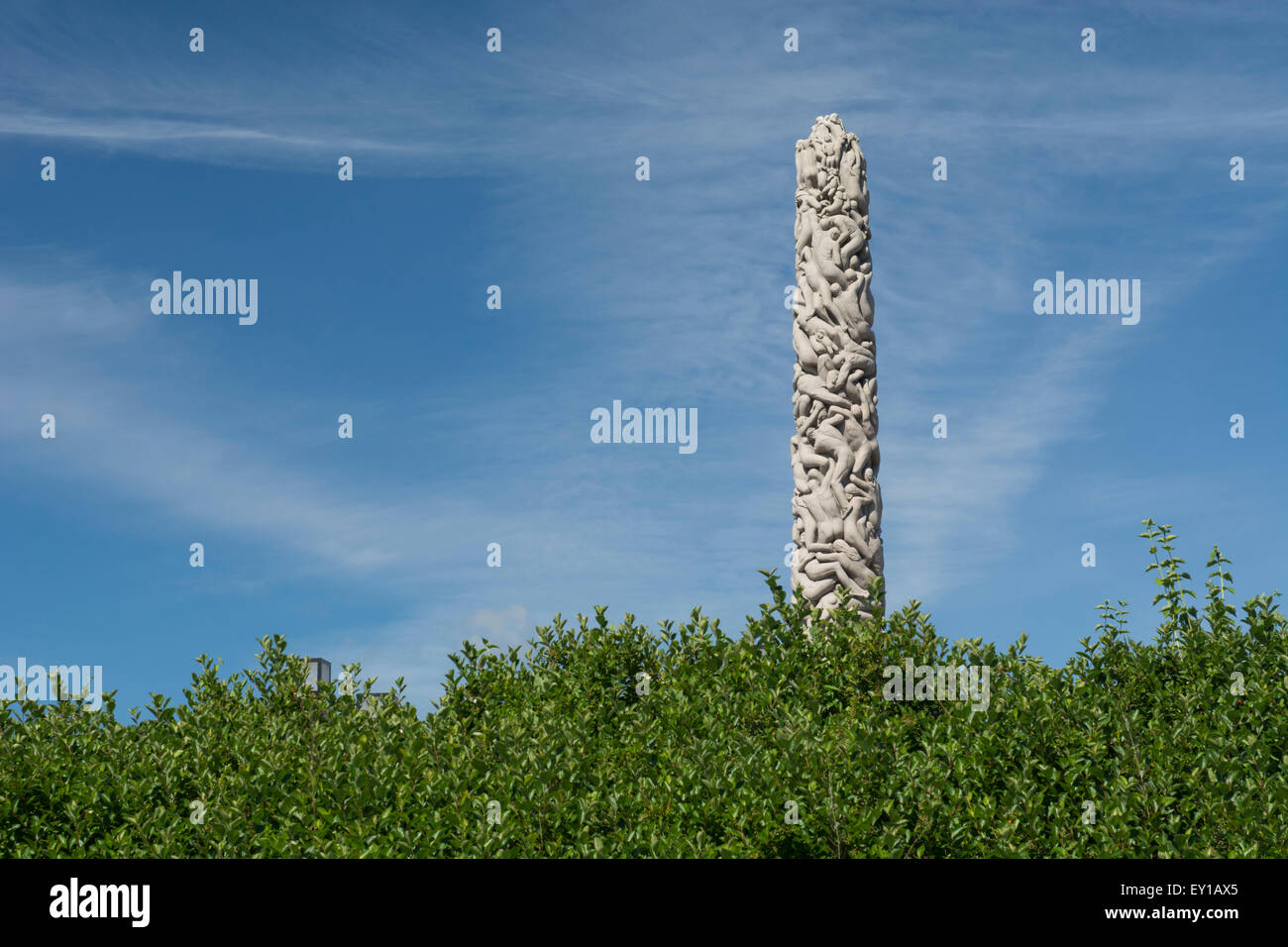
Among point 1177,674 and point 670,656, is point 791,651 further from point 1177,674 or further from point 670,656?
point 1177,674

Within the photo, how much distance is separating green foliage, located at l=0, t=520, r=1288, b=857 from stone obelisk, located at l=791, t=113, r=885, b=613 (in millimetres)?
3838

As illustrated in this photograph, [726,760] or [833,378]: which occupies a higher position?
[833,378]

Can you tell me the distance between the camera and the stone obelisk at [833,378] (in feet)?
40.8

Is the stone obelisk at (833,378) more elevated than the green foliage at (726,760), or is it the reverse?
the stone obelisk at (833,378)

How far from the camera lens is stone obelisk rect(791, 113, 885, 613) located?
40.8ft

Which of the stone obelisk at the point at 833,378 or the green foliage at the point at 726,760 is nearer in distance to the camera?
the green foliage at the point at 726,760

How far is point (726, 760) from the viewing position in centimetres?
671

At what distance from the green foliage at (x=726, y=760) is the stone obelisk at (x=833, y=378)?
12.6 ft

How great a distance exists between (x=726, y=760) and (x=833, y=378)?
276 inches

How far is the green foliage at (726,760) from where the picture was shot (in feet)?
20.1
